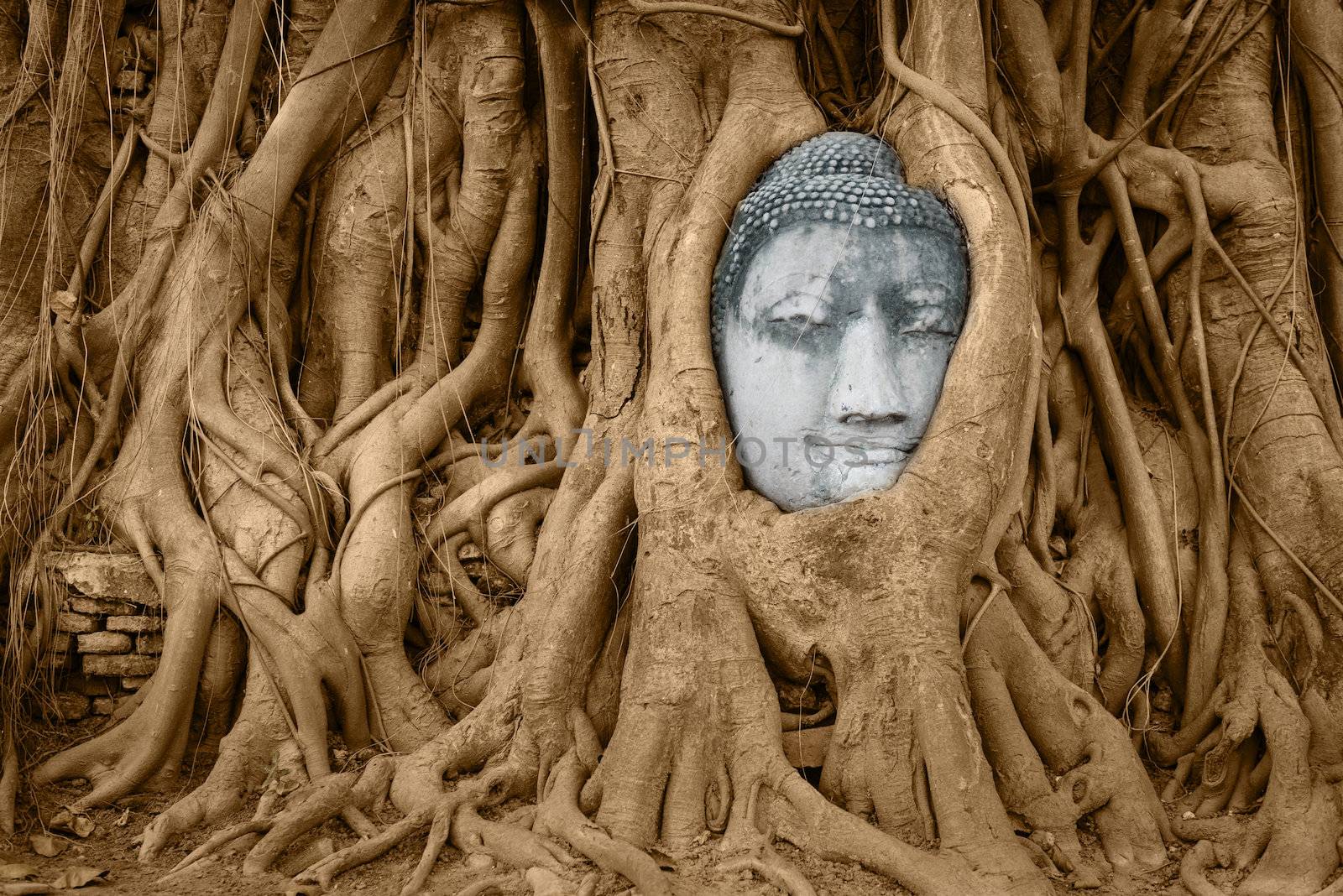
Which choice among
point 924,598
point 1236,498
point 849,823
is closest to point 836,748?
point 849,823

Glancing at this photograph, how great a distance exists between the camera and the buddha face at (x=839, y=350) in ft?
9.80

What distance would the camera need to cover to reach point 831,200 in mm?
3098

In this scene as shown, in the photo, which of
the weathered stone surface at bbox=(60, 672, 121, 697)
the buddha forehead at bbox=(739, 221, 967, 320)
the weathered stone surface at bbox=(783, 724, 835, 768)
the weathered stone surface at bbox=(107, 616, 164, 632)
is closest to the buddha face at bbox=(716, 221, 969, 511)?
the buddha forehead at bbox=(739, 221, 967, 320)

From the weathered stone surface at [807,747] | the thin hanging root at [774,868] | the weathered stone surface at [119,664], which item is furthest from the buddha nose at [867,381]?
the weathered stone surface at [119,664]

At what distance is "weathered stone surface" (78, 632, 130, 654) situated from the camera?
348 cm

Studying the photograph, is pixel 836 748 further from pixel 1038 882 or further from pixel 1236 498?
pixel 1236 498

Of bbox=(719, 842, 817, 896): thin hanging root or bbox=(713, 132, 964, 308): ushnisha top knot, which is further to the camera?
bbox=(713, 132, 964, 308): ushnisha top knot

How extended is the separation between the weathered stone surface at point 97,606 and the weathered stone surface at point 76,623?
2 cm

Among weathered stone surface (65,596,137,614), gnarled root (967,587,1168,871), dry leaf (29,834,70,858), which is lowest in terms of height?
dry leaf (29,834,70,858)

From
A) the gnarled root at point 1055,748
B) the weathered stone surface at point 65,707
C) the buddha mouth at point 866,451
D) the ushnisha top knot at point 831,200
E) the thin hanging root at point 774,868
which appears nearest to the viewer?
the thin hanging root at point 774,868

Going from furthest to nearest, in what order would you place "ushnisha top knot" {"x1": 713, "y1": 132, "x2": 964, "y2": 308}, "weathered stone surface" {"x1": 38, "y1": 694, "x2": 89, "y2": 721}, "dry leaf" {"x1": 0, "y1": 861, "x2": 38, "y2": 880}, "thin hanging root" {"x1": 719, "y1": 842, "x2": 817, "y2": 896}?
1. "weathered stone surface" {"x1": 38, "y1": 694, "x2": 89, "y2": 721}
2. "ushnisha top knot" {"x1": 713, "y1": 132, "x2": 964, "y2": 308}
3. "dry leaf" {"x1": 0, "y1": 861, "x2": 38, "y2": 880}
4. "thin hanging root" {"x1": 719, "y1": 842, "x2": 817, "y2": 896}

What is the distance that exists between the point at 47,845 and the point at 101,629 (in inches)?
29.6

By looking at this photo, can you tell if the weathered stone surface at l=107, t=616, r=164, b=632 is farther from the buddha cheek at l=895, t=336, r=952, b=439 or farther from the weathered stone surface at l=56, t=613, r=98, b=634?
the buddha cheek at l=895, t=336, r=952, b=439

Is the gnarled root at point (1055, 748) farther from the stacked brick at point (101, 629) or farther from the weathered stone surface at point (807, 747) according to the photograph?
the stacked brick at point (101, 629)
